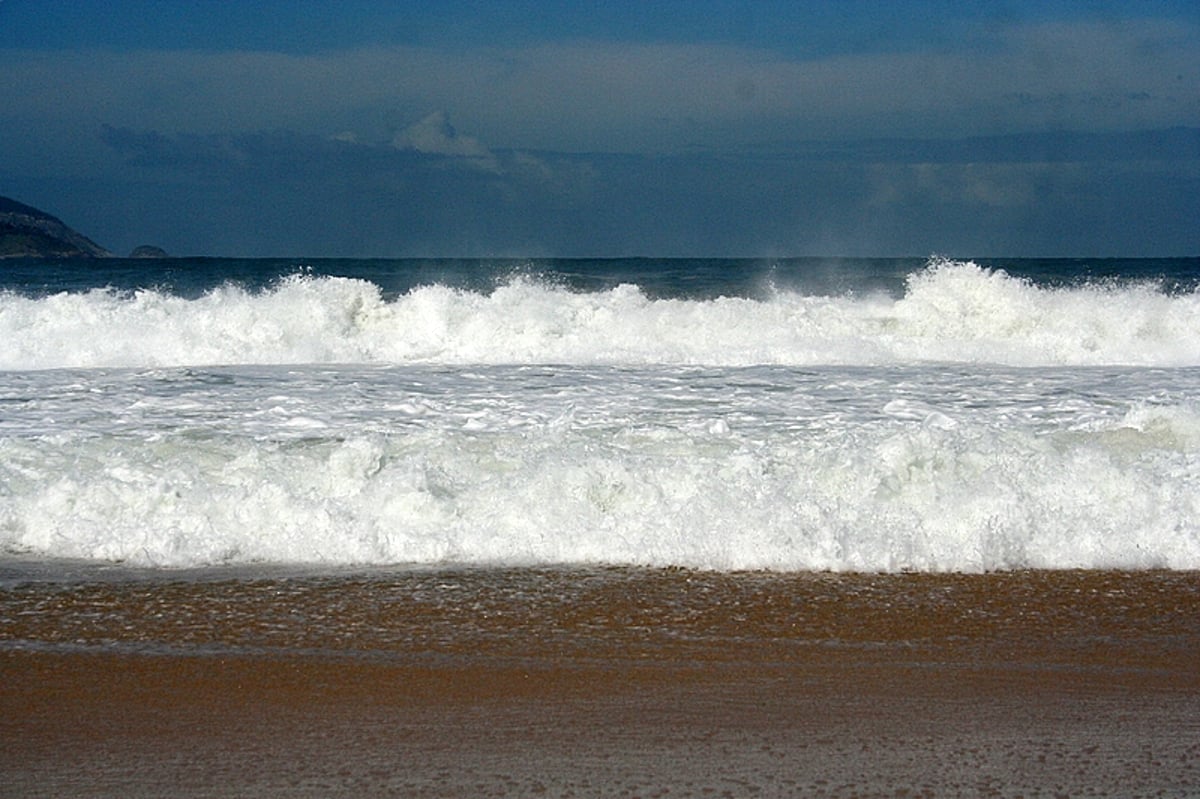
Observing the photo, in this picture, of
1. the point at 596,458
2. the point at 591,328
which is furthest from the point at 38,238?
the point at 596,458

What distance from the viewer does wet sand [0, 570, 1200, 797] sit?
356cm

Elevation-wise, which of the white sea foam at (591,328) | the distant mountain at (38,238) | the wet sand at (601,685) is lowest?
the wet sand at (601,685)

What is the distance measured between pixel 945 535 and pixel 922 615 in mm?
1172

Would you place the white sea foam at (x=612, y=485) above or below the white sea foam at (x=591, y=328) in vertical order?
below

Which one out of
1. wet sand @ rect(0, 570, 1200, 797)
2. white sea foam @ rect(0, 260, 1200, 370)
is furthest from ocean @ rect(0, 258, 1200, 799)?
white sea foam @ rect(0, 260, 1200, 370)

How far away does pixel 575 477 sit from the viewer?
6754 mm

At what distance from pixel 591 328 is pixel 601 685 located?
1235 centimetres

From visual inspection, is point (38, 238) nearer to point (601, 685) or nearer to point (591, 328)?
point (591, 328)

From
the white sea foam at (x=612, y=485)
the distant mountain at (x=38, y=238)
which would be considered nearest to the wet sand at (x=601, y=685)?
the white sea foam at (x=612, y=485)

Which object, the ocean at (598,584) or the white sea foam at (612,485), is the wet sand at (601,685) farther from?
the white sea foam at (612,485)

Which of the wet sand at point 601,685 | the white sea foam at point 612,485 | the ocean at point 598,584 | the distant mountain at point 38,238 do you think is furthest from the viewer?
the distant mountain at point 38,238

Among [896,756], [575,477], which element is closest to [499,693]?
[896,756]

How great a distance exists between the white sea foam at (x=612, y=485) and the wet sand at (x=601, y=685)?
0.34m

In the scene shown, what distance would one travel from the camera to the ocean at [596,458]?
618 centimetres
